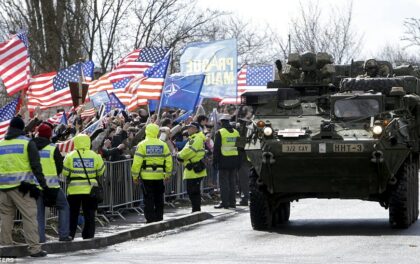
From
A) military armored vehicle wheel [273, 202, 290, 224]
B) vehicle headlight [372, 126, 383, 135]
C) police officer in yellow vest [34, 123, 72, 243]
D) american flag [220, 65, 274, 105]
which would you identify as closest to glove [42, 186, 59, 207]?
police officer in yellow vest [34, 123, 72, 243]

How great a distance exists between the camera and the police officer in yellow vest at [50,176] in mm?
16094

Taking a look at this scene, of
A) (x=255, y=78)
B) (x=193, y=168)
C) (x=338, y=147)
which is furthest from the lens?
(x=255, y=78)

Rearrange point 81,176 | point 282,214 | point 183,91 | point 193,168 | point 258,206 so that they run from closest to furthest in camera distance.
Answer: point 81,176, point 258,206, point 282,214, point 193,168, point 183,91

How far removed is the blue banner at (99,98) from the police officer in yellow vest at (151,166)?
16.4 feet

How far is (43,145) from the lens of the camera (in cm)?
1622

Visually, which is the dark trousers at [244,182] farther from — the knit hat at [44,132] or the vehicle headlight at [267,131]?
the knit hat at [44,132]

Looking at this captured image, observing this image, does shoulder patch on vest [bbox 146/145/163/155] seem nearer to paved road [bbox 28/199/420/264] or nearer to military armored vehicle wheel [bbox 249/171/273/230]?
paved road [bbox 28/199/420/264]

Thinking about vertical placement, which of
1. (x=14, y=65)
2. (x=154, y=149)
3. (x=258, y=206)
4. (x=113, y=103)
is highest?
(x=14, y=65)

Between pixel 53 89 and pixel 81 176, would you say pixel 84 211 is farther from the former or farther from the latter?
pixel 53 89

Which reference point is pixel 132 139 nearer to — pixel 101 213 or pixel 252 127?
pixel 101 213

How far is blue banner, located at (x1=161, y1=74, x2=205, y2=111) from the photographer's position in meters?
25.7

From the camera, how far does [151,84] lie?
24344 millimetres

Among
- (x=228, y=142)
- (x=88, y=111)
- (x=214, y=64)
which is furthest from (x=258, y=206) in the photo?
(x=214, y=64)

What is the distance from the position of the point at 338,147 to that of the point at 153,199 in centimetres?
348
